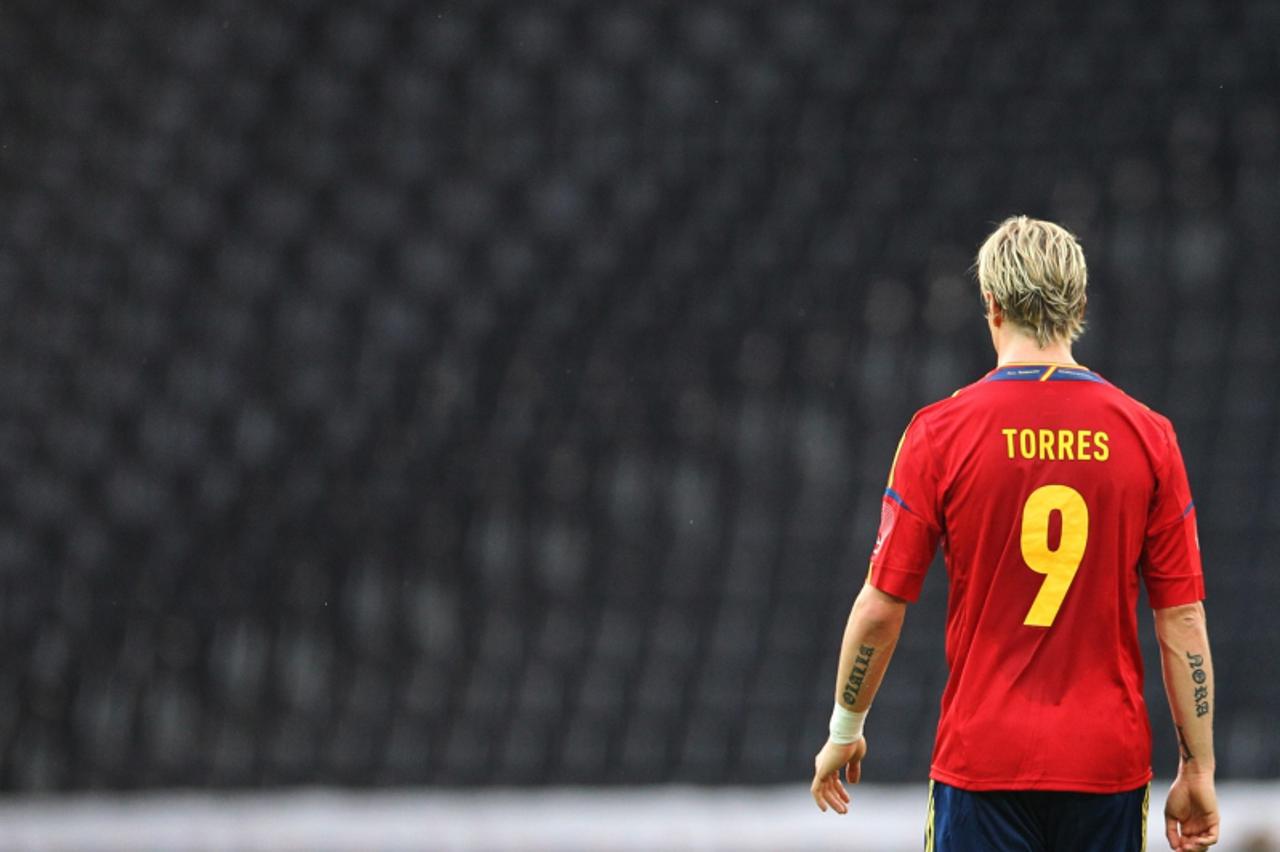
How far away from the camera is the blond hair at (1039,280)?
2168mm

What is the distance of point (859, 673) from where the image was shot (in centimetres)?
224

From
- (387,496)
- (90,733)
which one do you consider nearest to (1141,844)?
(387,496)

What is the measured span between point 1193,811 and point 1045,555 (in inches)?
17.7

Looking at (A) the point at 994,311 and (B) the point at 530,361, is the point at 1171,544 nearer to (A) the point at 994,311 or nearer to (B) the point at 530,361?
(A) the point at 994,311

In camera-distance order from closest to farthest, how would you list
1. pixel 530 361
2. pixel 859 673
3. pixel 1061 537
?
pixel 1061 537
pixel 859 673
pixel 530 361

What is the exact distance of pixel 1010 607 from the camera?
7.09 ft

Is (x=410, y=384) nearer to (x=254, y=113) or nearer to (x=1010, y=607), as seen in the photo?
(x=254, y=113)

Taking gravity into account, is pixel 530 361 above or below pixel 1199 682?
above

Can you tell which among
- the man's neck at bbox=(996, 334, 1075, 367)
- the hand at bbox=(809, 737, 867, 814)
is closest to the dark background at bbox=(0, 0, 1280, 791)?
the hand at bbox=(809, 737, 867, 814)

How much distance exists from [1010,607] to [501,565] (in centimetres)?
209

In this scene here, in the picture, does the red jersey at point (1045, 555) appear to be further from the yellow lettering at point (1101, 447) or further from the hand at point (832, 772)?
the hand at point (832, 772)

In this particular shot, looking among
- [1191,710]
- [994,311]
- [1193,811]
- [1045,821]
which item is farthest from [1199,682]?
[994,311]

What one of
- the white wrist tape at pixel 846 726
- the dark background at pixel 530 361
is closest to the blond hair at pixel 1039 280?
the white wrist tape at pixel 846 726

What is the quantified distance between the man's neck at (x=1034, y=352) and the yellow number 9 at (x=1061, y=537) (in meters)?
0.19
